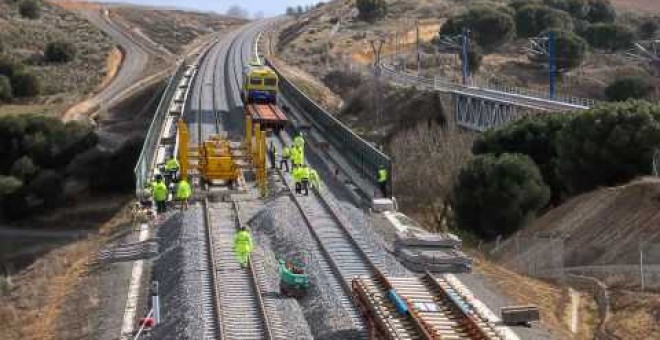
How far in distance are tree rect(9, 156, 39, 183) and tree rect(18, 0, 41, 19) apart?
3044 inches

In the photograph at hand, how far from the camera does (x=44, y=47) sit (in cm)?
11319

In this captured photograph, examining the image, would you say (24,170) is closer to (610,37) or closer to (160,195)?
(160,195)

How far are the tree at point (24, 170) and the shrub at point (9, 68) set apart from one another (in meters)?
32.6

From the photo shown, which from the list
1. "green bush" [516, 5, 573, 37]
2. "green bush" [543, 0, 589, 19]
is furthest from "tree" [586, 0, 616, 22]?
"green bush" [516, 5, 573, 37]

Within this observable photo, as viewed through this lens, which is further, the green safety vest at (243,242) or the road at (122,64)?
the road at (122,64)

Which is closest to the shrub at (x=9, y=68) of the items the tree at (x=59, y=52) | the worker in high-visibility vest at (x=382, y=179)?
the tree at (x=59, y=52)

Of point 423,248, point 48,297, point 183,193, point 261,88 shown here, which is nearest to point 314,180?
point 183,193

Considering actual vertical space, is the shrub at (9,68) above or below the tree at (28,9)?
below

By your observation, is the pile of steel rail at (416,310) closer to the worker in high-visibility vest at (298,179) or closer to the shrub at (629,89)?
the worker in high-visibility vest at (298,179)

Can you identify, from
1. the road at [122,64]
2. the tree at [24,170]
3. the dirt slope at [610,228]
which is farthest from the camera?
the road at [122,64]

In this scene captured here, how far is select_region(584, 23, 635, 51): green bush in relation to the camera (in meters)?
100

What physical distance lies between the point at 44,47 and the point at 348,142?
77.1 metres

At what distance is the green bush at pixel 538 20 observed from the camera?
102562 mm

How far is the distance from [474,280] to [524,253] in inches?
179
